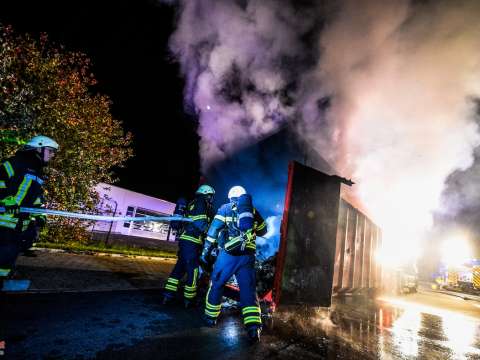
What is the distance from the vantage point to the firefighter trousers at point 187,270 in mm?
3688

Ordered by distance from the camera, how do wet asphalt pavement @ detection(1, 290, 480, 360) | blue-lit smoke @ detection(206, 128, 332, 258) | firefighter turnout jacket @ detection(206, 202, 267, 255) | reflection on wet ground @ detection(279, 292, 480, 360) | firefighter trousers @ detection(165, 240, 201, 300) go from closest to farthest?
1. wet asphalt pavement @ detection(1, 290, 480, 360)
2. firefighter turnout jacket @ detection(206, 202, 267, 255)
3. reflection on wet ground @ detection(279, 292, 480, 360)
4. firefighter trousers @ detection(165, 240, 201, 300)
5. blue-lit smoke @ detection(206, 128, 332, 258)

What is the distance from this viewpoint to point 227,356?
242cm

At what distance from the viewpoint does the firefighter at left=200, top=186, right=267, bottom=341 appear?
117 inches

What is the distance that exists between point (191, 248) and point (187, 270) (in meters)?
0.32

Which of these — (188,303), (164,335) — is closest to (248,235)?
(164,335)

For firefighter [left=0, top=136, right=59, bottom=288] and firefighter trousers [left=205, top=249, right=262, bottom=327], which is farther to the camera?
firefighter trousers [left=205, top=249, right=262, bottom=327]

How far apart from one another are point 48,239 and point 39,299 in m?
5.96

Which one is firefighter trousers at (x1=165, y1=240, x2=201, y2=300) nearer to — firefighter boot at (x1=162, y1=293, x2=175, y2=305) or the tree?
firefighter boot at (x1=162, y1=293, x2=175, y2=305)

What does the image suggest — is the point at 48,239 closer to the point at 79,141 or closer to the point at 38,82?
the point at 79,141

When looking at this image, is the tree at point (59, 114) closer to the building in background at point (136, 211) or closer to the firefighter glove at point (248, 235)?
the firefighter glove at point (248, 235)

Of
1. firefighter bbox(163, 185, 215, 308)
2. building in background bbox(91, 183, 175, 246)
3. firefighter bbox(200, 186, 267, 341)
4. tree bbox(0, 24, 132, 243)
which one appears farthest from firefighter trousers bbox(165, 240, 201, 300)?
building in background bbox(91, 183, 175, 246)

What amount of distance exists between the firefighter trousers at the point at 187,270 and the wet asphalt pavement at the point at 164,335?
0.82 feet

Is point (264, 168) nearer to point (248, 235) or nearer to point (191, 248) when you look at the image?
point (191, 248)

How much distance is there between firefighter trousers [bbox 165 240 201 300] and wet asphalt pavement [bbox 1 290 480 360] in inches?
9.8
